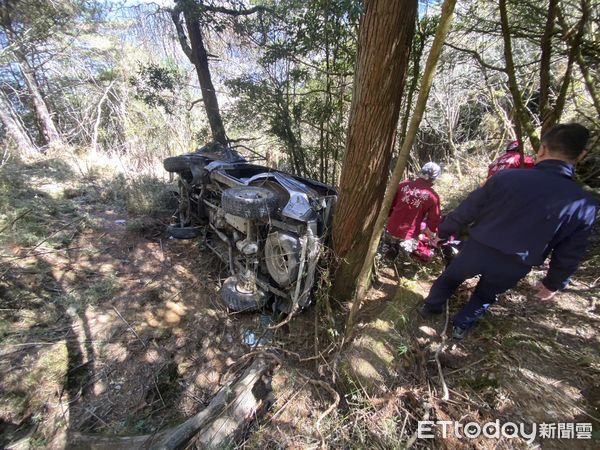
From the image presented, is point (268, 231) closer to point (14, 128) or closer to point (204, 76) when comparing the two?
point (204, 76)

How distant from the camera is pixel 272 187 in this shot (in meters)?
2.99

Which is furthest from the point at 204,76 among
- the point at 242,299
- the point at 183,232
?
the point at 242,299

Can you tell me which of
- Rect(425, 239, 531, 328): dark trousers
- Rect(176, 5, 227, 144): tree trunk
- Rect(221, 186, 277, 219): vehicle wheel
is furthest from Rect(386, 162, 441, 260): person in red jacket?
Rect(176, 5, 227, 144): tree trunk

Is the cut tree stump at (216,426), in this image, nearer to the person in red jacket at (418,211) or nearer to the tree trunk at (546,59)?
the person in red jacket at (418,211)

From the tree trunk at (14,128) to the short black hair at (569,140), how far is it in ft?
36.8

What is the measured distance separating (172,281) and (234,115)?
379 cm

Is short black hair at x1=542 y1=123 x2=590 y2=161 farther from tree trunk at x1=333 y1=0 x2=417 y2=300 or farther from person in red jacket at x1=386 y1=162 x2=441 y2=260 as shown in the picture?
person in red jacket at x1=386 y1=162 x2=441 y2=260

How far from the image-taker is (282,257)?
9.37 ft

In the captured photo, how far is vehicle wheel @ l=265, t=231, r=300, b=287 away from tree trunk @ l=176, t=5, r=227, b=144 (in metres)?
4.00

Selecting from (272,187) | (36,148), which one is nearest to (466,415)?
(272,187)

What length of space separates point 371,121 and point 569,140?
3.93 feet

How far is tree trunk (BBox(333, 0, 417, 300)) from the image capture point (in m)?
1.91

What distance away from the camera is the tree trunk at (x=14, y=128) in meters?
7.61

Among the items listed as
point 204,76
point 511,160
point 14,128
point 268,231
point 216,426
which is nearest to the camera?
point 216,426
